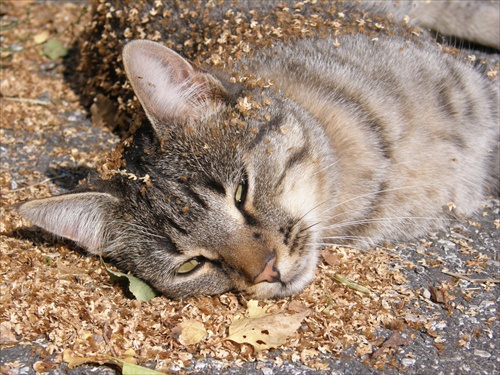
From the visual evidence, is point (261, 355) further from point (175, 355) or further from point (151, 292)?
point (151, 292)

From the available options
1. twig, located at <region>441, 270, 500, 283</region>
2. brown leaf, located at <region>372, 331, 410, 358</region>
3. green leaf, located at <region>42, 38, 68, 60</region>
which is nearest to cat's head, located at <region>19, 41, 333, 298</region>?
brown leaf, located at <region>372, 331, 410, 358</region>

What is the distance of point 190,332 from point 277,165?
0.79 m

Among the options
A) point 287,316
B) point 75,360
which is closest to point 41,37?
point 75,360

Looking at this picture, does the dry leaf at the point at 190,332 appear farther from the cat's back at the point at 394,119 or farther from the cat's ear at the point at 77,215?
the cat's back at the point at 394,119

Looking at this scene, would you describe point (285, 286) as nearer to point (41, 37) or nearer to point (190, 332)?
point (190, 332)

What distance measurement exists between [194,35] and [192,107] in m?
0.91

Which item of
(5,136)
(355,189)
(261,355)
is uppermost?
(355,189)

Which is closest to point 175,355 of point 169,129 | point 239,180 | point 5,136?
point 239,180

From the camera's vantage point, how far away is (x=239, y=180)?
2.71 meters

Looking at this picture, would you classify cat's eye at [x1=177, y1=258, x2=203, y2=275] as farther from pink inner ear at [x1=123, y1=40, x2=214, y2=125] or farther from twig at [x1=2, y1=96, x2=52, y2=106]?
twig at [x1=2, y1=96, x2=52, y2=106]

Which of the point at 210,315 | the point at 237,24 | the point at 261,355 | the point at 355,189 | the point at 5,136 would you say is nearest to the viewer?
the point at 261,355

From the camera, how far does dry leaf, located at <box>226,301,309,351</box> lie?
8.44 ft

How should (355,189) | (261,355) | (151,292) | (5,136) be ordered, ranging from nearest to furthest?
(261,355) → (151,292) → (355,189) → (5,136)

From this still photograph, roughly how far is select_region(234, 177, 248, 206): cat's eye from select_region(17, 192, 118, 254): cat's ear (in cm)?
57
